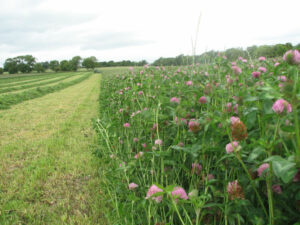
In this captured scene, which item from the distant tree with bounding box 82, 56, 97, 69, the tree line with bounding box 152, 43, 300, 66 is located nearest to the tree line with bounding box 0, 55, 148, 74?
the distant tree with bounding box 82, 56, 97, 69

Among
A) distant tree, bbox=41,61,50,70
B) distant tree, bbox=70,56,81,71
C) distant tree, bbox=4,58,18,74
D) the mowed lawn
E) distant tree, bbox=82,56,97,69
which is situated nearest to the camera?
the mowed lawn

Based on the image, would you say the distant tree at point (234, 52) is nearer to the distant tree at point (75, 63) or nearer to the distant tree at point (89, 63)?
the distant tree at point (89, 63)

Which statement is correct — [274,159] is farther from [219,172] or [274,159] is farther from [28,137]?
[28,137]

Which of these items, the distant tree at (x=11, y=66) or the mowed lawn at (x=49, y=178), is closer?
the mowed lawn at (x=49, y=178)

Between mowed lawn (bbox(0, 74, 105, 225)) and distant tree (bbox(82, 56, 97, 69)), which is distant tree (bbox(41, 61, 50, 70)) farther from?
mowed lawn (bbox(0, 74, 105, 225))

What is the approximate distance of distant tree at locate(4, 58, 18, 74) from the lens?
2704 inches

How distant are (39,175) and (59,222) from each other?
0.98 meters

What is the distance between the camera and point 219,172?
52.7 inches

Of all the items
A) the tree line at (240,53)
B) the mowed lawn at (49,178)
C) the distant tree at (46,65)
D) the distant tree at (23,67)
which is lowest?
the mowed lawn at (49,178)

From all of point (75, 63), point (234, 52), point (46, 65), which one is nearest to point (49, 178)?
point (234, 52)

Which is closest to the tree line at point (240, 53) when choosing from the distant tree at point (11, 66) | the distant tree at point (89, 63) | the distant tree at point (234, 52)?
the distant tree at point (234, 52)

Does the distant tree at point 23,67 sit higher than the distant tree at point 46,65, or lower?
lower

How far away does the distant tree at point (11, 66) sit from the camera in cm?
6869

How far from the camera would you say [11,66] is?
69.6 m
